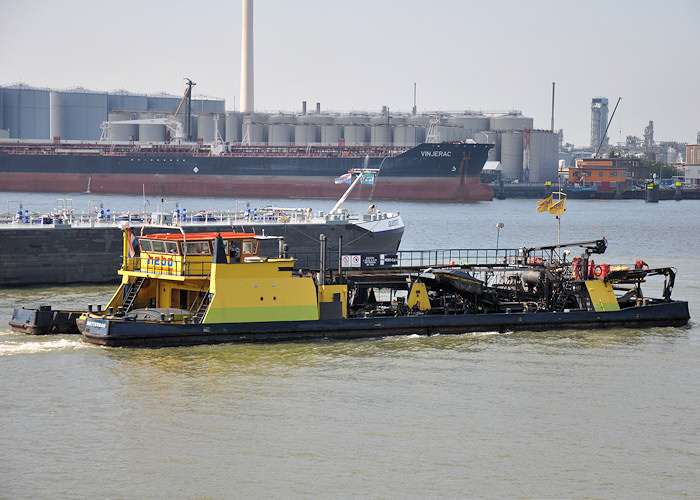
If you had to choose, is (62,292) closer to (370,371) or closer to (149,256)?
(149,256)

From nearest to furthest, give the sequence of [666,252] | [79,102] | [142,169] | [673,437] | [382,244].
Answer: [673,437] < [382,244] < [666,252] < [142,169] < [79,102]

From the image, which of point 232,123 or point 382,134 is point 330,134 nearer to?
point 382,134

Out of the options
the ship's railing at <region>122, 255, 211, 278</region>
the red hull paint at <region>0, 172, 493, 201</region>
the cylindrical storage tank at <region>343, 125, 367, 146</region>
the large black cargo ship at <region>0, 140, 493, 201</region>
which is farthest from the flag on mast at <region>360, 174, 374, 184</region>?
the cylindrical storage tank at <region>343, 125, 367, 146</region>

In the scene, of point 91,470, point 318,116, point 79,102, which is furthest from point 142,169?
point 91,470

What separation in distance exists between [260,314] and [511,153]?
437 ft

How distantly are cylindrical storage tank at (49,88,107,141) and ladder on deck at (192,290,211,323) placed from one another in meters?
157

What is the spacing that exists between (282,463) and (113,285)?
27.5 metres

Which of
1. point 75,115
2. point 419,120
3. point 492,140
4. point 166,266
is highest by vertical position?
point 75,115

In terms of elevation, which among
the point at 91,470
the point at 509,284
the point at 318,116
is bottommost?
the point at 91,470

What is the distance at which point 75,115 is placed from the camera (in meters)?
179

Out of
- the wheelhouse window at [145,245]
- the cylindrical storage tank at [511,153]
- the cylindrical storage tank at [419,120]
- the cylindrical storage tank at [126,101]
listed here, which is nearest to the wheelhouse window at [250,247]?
the wheelhouse window at [145,245]

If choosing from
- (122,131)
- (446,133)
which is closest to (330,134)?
(446,133)

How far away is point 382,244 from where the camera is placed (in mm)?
51844

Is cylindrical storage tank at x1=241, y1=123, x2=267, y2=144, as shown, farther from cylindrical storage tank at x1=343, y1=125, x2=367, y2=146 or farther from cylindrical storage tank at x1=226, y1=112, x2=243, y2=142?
cylindrical storage tank at x1=343, y1=125, x2=367, y2=146
